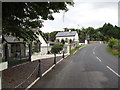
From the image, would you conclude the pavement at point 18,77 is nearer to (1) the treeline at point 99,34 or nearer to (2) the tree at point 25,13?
(2) the tree at point 25,13

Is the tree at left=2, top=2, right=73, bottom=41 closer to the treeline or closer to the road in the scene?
the road

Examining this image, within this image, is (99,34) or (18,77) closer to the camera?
(18,77)

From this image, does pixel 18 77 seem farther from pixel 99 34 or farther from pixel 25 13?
pixel 99 34

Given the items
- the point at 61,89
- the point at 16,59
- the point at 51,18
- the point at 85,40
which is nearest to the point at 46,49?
the point at 16,59

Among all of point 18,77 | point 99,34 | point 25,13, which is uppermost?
point 99,34

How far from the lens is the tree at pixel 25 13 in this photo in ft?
33.4

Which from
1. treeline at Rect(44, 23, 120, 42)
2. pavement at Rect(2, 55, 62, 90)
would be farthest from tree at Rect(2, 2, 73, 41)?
treeline at Rect(44, 23, 120, 42)

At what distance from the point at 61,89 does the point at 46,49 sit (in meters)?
34.6

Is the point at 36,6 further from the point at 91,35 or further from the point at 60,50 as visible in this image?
the point at 91,35

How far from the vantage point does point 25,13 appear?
11844mm

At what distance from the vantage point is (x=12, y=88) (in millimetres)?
7938

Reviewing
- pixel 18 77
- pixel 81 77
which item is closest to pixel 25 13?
pixel 18 77

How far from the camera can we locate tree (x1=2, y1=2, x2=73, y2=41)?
1017 centimetres

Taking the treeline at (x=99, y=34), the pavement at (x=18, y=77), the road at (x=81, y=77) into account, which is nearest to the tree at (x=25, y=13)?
the pavement at (x=18, y=77)
